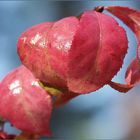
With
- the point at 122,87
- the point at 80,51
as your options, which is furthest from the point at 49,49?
the point at 122,87

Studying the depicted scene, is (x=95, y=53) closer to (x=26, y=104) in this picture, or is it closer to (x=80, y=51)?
(x=80, y=51)

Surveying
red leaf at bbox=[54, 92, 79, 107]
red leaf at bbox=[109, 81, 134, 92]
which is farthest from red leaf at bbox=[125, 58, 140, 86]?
red leaf at bbox=[54, 92, 79, 107]

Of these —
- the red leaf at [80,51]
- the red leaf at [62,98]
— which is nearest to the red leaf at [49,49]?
the red leaf at [80,51]

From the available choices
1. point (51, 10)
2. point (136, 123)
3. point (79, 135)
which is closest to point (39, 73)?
point (136, 123)

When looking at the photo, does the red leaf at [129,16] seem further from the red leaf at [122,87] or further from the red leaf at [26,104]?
the red leaf at [26,104]

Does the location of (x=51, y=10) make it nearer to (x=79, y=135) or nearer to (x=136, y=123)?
(x=79, y=135)

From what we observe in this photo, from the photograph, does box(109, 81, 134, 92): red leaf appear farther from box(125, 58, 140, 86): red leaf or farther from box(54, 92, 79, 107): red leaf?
box(54, 92, 79, 107): red leaf
